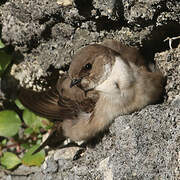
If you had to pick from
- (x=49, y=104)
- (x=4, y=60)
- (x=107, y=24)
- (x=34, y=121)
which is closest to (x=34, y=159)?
(x=34, y=121)

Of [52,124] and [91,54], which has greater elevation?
[91,54]

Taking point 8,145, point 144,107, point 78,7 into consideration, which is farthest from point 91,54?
point 8,145

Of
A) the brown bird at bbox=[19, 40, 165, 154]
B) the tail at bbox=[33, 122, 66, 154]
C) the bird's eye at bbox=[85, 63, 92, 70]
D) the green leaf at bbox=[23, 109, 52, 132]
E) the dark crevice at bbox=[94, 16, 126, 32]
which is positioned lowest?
the tail at bbox=[33, 122, 66, 154]

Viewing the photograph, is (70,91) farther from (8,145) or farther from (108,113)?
(8,145)

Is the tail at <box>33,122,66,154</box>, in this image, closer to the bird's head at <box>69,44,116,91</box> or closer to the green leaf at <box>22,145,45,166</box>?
the green leaf at <box>22,145,45,166</box>

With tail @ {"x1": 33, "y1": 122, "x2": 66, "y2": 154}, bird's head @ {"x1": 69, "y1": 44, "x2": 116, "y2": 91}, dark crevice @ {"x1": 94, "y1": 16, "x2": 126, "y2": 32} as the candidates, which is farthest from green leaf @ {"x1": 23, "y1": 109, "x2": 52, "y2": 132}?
dark crevice @ {"x1": 94, "y1": 16, "x2": 126, "y2": 32}
